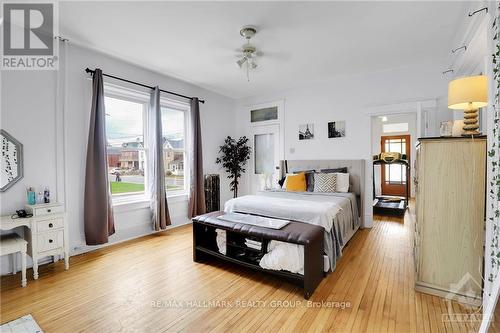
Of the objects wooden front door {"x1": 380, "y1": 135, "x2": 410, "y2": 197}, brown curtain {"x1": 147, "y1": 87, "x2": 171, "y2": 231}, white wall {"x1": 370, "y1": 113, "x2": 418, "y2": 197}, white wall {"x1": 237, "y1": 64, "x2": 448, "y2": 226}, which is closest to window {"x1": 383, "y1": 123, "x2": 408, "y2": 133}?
white wall {"x1": 370, "y1": 113, "x2": 418, "y2": 197}

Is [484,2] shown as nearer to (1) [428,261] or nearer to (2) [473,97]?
(2) [473,97]

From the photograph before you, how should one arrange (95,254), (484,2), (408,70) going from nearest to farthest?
(484,2)
(95,254)
(408,70)

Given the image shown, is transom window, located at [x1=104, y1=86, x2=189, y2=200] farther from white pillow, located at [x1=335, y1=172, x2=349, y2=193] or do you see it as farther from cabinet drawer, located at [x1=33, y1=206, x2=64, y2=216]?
white pillow, located at [x1=335, y1=172, x2=349, y2=193]

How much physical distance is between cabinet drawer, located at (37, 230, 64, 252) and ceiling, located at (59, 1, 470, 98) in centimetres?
223

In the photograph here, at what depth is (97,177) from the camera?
3.11m

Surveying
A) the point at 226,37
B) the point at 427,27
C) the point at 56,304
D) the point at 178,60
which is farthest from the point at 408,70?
the point at 56,304

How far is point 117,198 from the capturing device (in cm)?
356

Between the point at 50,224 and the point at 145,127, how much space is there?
1.89 metres

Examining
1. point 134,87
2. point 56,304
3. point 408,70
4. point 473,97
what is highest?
point 408,70

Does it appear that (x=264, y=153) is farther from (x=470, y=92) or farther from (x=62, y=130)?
(x=470, y=92)

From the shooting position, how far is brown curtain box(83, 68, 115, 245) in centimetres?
304

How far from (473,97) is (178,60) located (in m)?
3.39

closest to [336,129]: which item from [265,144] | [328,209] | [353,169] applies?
[353,169]

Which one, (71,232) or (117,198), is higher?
(117,198)
